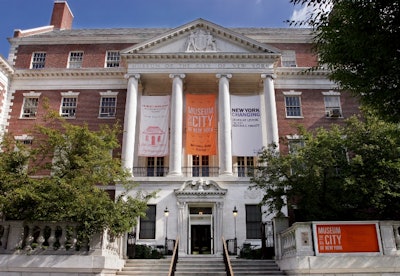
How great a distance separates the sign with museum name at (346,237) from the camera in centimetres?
1220

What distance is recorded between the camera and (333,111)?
29578 millimetres

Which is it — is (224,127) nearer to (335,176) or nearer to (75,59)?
(335,176)

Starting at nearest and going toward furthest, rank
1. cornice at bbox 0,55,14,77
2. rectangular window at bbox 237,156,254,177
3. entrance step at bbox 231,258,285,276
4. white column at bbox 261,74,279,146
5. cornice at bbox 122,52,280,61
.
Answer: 1. entrance step at bbox 231,258,285,276
2. white column at bbox 261,74,279,146
3. rectangular window at bbox 237,156,254,177
4. cornice at bbox 122,52,280,61
5. cornice at bbox 0,55,14,77

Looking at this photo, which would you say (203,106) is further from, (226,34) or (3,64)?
(3,64)

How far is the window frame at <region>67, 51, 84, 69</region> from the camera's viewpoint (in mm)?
32031

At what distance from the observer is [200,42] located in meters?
29.2

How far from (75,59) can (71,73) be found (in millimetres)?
2502

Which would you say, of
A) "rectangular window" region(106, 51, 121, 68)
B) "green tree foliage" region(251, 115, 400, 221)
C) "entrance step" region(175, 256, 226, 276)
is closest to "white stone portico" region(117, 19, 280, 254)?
"rectangular window" region(106, 51, 121, 68)

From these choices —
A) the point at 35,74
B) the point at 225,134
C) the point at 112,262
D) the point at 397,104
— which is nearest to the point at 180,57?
the point at 225,134

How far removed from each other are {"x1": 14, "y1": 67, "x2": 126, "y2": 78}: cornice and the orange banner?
7.15 meters

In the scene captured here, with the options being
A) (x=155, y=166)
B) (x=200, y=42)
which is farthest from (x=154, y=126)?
(x=200, y=42)

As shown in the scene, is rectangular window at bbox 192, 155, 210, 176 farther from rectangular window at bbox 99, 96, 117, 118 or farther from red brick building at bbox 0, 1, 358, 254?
rectangular window at bbox 99, 96, 117, 118

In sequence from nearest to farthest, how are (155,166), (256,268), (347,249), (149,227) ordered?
(347,249) → (256,268) → (149,227) → (155,166)

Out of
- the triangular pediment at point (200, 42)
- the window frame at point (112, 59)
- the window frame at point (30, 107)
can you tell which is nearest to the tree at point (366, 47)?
the triangular pediment at point (200, 42)
